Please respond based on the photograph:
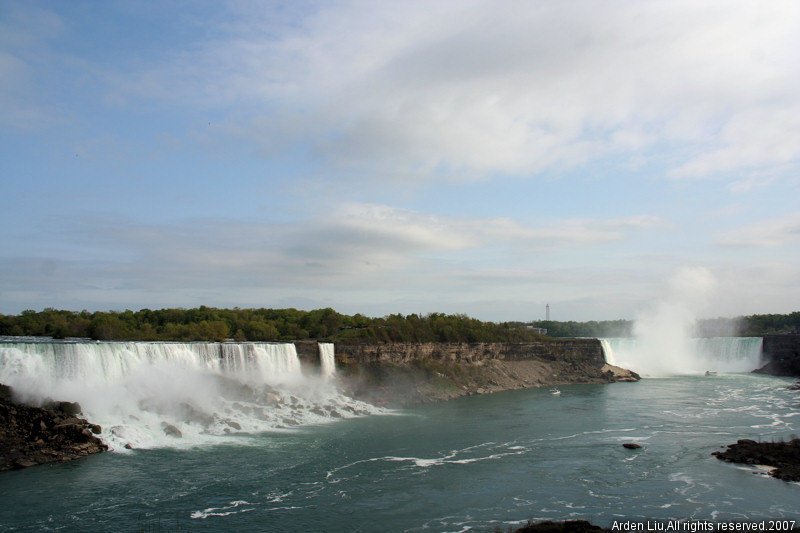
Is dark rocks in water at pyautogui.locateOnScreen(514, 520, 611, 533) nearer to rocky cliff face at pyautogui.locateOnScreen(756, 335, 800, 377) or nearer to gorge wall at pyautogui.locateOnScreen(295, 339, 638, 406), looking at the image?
gorge wall at pyautogui.locateOnScreen(295, 339, 638, 406)

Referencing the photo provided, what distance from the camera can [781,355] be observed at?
74250 mm

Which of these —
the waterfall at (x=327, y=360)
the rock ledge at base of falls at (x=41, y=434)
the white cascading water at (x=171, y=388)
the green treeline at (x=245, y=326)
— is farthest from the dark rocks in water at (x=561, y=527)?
the green treeline at (x=245, y=326)

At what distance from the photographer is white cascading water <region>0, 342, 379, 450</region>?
91.3 ft

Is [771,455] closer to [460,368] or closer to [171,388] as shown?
[171,388]

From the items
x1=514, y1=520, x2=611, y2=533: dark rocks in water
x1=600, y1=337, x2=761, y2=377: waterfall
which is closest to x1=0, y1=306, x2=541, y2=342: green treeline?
x1=600, y1=337, x2=761, y2=377: waterfall

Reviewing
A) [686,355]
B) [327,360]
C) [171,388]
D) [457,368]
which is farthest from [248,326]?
[686,355]

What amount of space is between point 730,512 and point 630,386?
46.0 metres

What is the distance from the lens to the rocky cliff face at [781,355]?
70.4 metres

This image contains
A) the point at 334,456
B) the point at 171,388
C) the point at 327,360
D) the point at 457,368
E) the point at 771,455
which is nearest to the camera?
the point at 771,455

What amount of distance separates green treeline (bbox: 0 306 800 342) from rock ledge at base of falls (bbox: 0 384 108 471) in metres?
28.9

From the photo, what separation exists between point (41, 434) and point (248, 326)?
4164 centimetres

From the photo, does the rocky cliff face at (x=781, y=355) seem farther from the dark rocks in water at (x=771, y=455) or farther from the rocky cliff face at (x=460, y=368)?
the dark rocks in water at (x=771, y=455)

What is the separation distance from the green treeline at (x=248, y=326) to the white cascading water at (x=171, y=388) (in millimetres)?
13176

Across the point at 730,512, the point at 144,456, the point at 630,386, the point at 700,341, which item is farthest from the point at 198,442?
the point at 700,341
